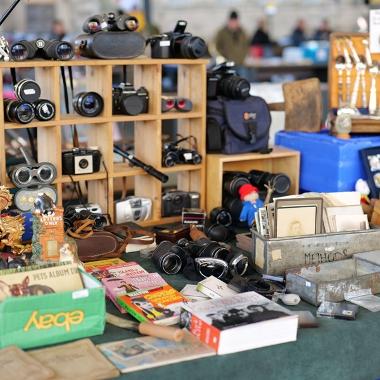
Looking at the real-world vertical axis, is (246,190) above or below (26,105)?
below

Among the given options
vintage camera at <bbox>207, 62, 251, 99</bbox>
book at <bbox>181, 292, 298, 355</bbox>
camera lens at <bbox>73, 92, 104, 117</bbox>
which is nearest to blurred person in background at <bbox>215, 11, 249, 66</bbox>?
vintage camera at <bbox>207, 62, 251, 99</bbox>

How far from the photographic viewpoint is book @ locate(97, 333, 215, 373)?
1914 mm

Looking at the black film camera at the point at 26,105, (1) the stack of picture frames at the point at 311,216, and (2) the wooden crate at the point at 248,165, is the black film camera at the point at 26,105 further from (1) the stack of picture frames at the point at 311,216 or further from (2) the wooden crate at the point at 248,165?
(1) the stack of picture frames at the point at 311,216

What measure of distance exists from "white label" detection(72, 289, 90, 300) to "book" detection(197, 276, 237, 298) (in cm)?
47

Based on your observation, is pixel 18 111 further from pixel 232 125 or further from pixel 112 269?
pixel 232 125

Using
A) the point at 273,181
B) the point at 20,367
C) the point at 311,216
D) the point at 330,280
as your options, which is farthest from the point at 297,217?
the point at 20,367

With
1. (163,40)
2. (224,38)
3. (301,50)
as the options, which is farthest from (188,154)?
(301,50)

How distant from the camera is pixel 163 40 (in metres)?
3.19

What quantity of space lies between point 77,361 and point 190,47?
1662mm

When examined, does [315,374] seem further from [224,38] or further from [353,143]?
[224,38]

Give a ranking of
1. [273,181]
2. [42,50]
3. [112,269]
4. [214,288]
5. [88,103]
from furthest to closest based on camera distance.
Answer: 1. [273,181]
2. [88,103]
3. [42,50]
4. [112,269]
5. [214,288]

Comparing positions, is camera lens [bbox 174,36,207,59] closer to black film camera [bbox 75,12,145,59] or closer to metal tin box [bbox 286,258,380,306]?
black film camera [bbox 75,12,145,59]

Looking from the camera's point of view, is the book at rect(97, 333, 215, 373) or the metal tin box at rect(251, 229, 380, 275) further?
the metal tin box at rect(251, 229, 380, 275)

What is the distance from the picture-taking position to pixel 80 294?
2.02 m
